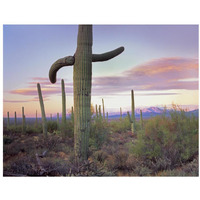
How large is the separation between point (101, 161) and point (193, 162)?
2215mm

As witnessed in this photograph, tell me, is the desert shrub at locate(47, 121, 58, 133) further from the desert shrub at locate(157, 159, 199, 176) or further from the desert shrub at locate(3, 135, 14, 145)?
the desert shrub at locate(157, 159, 199, 176)

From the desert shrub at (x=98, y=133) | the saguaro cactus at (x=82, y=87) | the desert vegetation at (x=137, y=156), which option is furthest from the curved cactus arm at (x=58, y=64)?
the desert shrub at (x=98, y=133)

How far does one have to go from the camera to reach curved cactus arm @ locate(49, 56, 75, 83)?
5.23 m

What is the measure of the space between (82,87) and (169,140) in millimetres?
2550

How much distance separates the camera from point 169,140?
17.9 feet

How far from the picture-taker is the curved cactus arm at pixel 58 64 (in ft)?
17.2

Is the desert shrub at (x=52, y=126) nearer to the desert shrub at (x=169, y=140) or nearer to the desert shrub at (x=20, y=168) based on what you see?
the desert shrub at (x=20, y=168)

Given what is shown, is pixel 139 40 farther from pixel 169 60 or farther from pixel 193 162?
pixel 193 162

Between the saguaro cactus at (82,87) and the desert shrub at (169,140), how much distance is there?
148 centimetres

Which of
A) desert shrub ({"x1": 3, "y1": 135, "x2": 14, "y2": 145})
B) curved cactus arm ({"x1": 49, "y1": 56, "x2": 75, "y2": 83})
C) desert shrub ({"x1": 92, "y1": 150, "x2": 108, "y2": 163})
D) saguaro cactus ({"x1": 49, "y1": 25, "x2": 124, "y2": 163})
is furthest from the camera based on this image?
desert shrub ({"x1": 3, "y1": 135, "x2": 14, "y2": 145})

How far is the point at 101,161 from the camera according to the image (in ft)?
17.7

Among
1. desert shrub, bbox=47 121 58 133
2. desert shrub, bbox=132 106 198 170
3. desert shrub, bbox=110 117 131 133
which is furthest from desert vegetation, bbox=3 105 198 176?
desert shrub, bbox=110 117 131 133

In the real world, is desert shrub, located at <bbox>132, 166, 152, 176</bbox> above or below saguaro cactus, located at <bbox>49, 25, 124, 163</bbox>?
below
